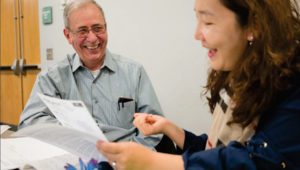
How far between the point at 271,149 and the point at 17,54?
12.1ft

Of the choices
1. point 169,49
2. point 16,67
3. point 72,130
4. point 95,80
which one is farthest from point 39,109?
point 16,67

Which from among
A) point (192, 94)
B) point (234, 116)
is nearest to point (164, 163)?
point (234, 116)

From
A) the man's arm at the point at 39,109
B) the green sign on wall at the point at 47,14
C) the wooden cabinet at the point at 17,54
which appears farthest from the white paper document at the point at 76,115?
the wooden cabinet at the point at 17,54

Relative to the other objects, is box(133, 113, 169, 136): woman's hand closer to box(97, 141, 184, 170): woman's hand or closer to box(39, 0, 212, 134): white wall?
box(97, 141, 184, 170): woman's hand

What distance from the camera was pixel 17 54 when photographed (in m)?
3.46

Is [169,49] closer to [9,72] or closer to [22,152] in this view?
[22,152]

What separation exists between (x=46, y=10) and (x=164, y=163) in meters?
2.64

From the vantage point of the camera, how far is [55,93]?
4.63 ft

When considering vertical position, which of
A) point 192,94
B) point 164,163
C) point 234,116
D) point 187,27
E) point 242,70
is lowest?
point 192,94

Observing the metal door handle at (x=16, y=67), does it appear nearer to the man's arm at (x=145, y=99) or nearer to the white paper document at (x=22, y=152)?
the man's arm at (x=145, y=99)

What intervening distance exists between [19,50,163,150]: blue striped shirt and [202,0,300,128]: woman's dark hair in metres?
0.83

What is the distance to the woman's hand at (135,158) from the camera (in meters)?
0.57

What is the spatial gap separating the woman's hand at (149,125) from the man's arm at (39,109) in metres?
0.63

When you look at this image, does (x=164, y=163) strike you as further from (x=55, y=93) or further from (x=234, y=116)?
(x=55, y=93)
